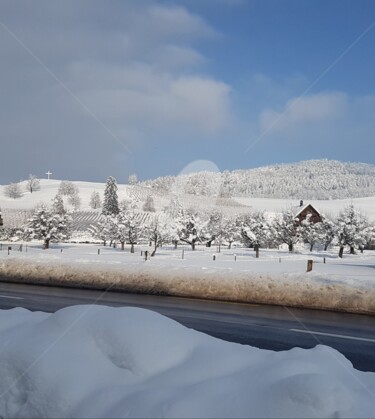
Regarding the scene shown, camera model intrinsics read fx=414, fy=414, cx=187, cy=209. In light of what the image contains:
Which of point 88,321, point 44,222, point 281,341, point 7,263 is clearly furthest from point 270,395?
point 44,222

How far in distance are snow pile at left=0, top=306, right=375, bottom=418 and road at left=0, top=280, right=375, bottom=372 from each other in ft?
3.11

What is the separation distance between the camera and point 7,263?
1875 centimetres

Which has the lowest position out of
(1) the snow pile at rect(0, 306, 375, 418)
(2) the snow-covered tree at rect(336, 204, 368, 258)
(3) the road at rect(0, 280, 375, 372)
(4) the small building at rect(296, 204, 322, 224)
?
(3) the road at rect(0, 280, 375, 372)

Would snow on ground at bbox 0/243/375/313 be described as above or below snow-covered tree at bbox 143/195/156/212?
below

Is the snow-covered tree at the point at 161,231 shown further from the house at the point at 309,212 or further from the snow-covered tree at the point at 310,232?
the house at the point at 309,212

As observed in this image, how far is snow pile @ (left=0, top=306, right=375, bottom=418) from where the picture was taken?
2881 millimetres

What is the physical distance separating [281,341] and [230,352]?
13.3 feet

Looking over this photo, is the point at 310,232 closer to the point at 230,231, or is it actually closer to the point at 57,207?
the point at 230,231

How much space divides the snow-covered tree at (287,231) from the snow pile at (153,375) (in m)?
64.2

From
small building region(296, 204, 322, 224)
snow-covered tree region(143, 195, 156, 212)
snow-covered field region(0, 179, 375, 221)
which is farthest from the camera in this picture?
snow-covered field region(0, 179, 375, 221)

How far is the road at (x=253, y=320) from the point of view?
7.64 meters

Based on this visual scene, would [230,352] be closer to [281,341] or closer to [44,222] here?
[281,341]

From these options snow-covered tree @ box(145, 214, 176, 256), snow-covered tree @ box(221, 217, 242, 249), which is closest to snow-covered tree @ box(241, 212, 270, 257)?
snow-covered tree @ box(145, 214, 176, 256)

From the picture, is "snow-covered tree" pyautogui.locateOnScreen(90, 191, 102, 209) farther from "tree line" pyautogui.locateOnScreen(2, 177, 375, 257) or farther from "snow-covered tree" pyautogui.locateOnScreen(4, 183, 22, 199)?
"tree line" pyautogui.locateOnScreen(2, 177, 375, 257)
